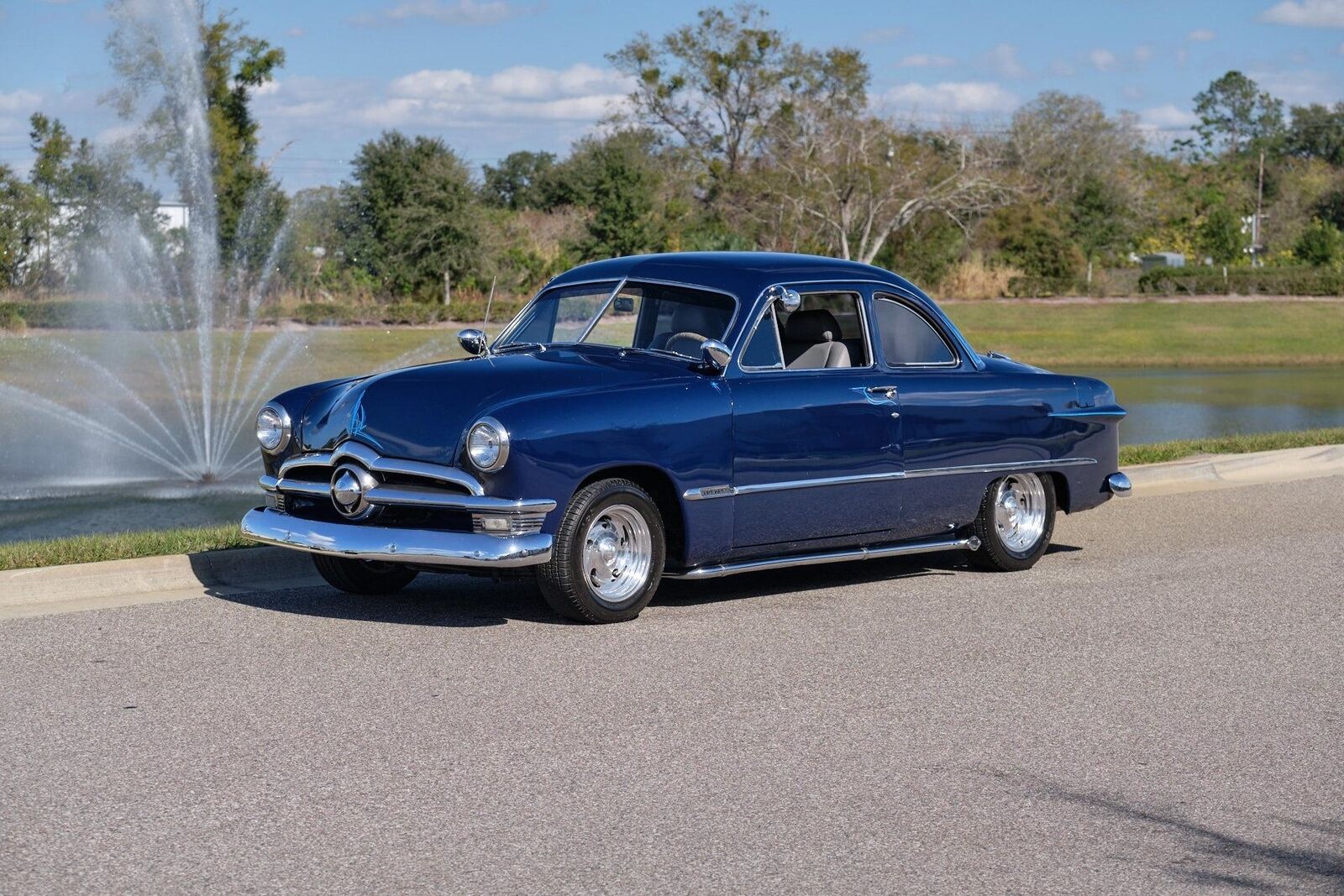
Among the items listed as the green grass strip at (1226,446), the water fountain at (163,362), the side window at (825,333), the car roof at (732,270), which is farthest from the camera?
the water fountain at (163,362)

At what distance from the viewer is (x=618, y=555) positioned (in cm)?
792

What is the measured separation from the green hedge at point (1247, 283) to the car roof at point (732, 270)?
40.5 metres

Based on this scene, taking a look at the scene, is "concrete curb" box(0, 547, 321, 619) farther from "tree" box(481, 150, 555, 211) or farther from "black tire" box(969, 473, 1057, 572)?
"tree" box(481, 150, 555, 211)

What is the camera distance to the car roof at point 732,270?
879cm

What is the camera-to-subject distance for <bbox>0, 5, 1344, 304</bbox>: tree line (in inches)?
1388

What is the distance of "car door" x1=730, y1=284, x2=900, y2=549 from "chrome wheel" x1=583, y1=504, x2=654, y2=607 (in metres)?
0.54

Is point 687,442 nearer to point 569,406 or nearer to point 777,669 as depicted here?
point 569,406

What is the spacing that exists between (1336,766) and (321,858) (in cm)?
338

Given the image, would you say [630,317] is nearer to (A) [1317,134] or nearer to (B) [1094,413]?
(B) [1094,413]

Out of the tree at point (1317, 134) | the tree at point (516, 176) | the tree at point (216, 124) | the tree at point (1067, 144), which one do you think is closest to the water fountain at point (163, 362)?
the tree at point (216, 124)

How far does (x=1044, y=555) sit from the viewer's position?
10.5 m

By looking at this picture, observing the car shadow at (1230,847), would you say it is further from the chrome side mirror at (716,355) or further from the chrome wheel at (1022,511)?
the chrome wheel at (1022,511)

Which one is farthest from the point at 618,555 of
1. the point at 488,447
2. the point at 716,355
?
the point at 716,355

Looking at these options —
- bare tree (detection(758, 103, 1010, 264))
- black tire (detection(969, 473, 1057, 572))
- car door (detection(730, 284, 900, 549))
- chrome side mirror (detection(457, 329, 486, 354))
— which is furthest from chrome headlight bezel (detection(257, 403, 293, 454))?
bare tree (detection(758, 103, 1010, 264))
